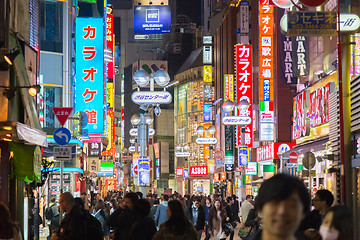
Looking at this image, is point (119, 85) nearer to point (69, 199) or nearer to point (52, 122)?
point (52, 122)

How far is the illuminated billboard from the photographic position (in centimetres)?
6469

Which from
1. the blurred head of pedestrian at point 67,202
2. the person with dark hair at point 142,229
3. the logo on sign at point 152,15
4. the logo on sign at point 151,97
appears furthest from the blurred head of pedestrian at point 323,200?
the logo on sign at point 152,15

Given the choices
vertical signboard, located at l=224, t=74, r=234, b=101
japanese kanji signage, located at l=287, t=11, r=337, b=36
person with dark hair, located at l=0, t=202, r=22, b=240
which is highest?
vertical signboard, located at l=224, t=74, r=234, b=101

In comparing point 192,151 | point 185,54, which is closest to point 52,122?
point 192,151

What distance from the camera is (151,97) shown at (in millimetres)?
25203

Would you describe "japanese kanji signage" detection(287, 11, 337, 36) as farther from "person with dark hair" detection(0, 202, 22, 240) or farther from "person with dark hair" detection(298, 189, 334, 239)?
"person with dark hair" detection(0, 202, 22, 240)

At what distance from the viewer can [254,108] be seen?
51.6 metres

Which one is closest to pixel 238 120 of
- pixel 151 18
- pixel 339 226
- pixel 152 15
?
→ pixel 151 18

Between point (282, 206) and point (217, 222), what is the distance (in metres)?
14.9

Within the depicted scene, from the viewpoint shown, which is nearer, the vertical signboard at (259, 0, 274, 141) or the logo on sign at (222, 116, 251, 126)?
the logo on sign at (222, 116, 251, 126)

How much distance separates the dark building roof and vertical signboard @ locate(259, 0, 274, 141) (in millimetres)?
70904

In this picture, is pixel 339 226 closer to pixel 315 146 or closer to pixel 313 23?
pixel 313 23

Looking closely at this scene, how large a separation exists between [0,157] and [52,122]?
17.4m

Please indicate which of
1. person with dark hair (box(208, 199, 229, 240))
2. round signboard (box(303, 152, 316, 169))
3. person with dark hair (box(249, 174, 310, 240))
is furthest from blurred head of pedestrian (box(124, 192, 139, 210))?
round signboard (box(303, 152, 316, 169))
